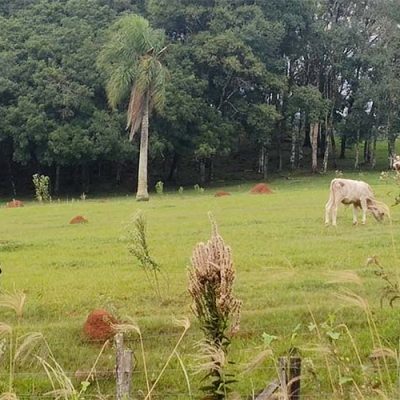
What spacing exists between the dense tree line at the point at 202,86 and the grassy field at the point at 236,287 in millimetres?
14337

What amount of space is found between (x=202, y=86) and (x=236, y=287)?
27.8 meters

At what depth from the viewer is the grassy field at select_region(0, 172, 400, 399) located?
8086mm

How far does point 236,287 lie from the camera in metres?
11.5

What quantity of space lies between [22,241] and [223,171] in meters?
28.3

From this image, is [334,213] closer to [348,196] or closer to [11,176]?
[348,196]

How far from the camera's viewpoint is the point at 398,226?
57.5 feet

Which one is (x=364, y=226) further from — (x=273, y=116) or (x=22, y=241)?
(x=273, y=116)

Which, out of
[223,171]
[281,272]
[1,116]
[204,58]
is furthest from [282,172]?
[281,272]

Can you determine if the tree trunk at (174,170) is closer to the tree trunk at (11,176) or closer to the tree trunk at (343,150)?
the tree trunk at (11,176)

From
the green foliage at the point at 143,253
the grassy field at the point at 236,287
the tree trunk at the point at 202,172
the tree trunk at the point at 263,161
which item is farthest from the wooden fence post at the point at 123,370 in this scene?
the tree trunk at the point at 263,161

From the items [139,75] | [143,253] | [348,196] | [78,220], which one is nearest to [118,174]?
[139,75]

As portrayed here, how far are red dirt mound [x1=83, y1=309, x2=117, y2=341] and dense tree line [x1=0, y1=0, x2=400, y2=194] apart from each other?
84.3 feet

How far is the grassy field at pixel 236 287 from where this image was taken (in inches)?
318

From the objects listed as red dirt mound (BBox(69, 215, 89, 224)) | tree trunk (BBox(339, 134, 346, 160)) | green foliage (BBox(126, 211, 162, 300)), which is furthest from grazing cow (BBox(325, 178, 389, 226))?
tree trunk (BBox(339, 134, 346, 160))
